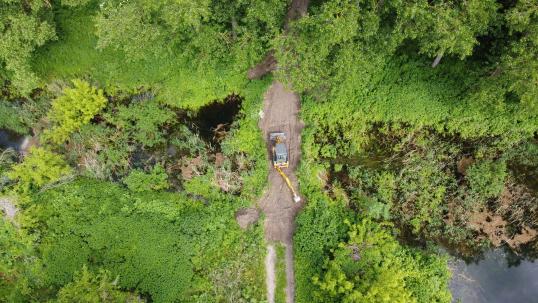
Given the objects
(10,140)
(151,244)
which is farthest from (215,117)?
(10,140)

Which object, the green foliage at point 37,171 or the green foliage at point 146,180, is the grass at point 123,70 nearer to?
the green foliage at point 146,180

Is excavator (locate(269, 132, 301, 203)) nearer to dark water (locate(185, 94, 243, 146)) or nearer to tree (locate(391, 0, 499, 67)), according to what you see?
dark water (locate(185, 94, 243, 146))

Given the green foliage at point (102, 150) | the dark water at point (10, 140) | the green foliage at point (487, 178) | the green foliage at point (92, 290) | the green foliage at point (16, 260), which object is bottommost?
the green foliage at point (92, 290)

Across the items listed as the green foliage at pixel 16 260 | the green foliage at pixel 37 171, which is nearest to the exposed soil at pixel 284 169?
the green foliage at pixel 37 171

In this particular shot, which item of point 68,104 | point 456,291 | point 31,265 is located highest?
point 68,104

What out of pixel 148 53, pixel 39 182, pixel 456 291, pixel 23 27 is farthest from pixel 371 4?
pixel 39 182

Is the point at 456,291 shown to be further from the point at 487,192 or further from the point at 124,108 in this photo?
the point at 124,108

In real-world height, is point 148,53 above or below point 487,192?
above
